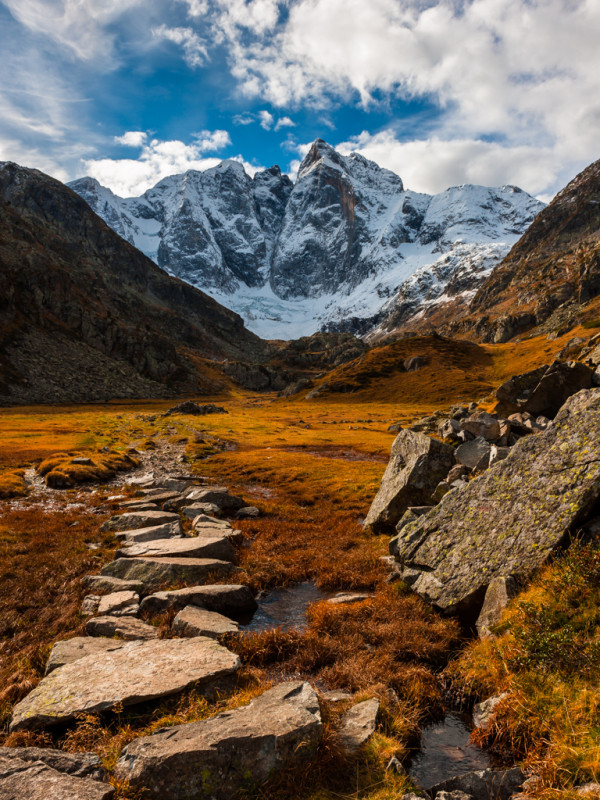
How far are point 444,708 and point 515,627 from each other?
7.29 ft

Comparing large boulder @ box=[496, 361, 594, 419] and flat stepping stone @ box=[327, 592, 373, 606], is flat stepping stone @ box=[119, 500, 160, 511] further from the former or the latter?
large boulder @ box=[496, 361, 594, 419]

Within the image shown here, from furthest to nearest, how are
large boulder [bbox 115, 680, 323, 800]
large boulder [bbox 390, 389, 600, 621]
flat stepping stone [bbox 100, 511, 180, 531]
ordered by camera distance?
1. flat stepping stone [bbox 100, 511, 180, 531]
2. large boulder [bbox 390, 389, 600, 621]
3. large boulder [bbox 115, 680, 323, 800]

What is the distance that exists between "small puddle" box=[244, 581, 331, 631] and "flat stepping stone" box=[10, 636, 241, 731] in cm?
285

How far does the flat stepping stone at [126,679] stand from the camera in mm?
7062

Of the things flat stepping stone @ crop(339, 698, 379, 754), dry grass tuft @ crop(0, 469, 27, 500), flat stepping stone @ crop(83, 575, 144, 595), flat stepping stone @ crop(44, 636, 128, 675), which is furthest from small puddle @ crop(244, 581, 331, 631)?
dry grass tuft @ crop(0, 469, 27, 500)

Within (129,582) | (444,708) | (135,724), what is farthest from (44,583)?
(444,708)

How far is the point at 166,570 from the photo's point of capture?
44.5ft

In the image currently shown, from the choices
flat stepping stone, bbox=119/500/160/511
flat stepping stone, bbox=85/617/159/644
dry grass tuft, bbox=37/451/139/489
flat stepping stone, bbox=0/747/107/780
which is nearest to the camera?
flat stepping stone, bbox=0/747/107/780

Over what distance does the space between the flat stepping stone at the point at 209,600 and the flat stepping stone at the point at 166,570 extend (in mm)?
979

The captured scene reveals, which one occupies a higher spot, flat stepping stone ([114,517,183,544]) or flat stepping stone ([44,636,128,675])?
flat stepping stone ([44,636,128,675])

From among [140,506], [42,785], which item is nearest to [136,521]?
[140,506]

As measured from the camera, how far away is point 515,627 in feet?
26.6

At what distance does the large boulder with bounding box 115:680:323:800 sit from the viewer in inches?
214

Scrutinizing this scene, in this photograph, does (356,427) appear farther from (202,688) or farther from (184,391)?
(184,391)
